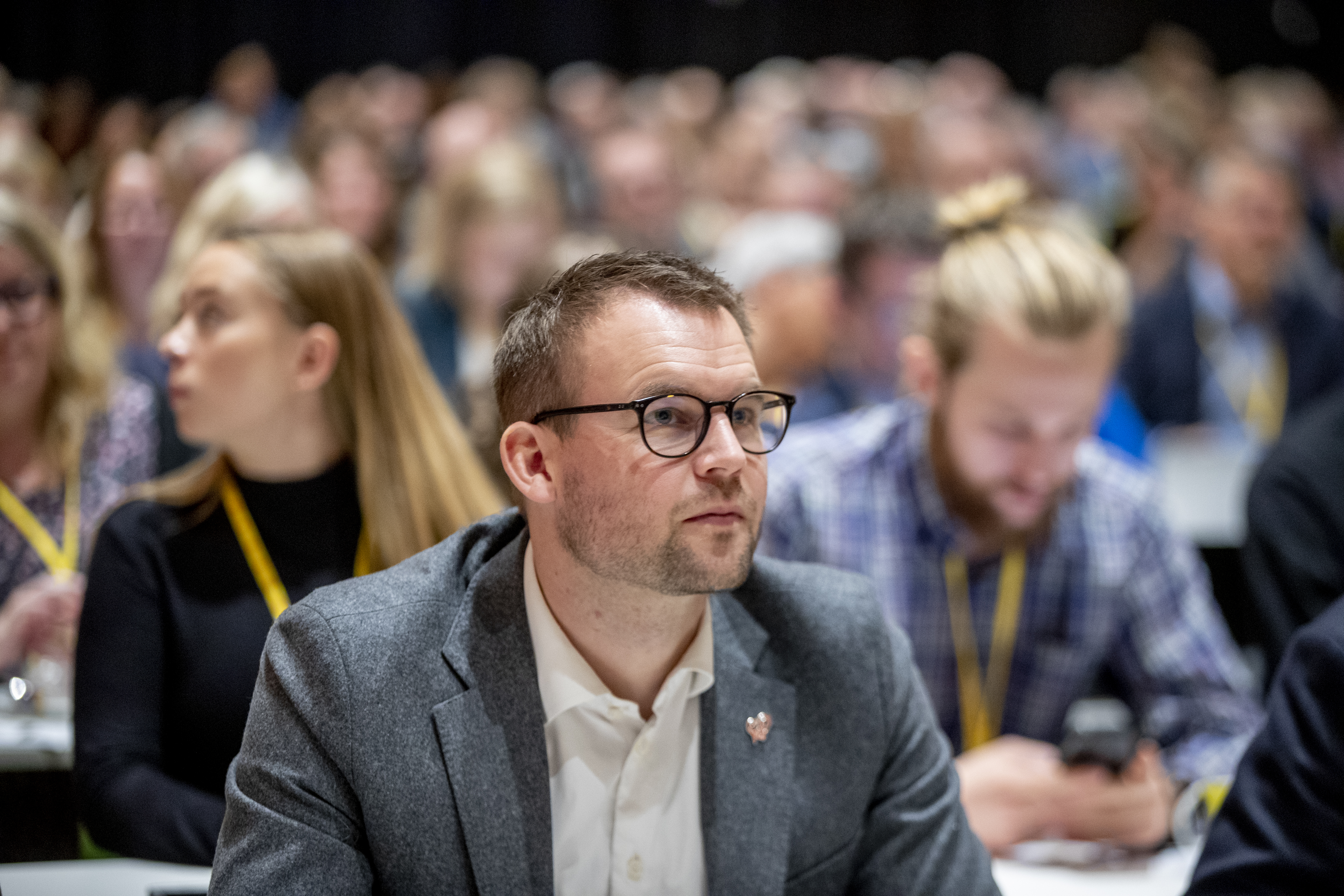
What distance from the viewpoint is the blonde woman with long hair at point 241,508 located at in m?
1.80

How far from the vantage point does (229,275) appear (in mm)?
1973

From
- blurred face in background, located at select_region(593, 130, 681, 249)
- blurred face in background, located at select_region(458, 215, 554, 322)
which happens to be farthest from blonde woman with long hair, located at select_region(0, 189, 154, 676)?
blurred face in background, located at select_region(593, 130, 681, 249)

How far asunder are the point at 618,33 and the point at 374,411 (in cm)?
1113

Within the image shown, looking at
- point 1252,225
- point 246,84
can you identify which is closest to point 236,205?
point 1252,225

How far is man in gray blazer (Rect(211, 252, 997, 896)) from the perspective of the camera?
53.6 inches

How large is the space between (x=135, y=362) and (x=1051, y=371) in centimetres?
272

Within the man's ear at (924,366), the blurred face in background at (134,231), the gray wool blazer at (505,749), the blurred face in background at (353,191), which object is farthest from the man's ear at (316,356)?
the blurred face in background at (353,191)

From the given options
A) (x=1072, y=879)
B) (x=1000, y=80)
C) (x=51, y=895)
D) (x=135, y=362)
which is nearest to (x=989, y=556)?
(x=1072, y=879)

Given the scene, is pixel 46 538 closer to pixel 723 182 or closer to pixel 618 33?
pixel 723 182

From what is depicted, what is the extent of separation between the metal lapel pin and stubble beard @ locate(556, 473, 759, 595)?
0.22m

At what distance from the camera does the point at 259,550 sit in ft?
6.30

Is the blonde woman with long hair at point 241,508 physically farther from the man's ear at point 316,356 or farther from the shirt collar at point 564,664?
the shirt collar at point 564,664

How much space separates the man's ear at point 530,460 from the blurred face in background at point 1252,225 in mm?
4849

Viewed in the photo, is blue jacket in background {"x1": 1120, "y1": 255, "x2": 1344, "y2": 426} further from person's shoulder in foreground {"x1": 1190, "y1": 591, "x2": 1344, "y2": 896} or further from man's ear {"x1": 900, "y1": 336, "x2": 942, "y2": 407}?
person's shoulder in foreground {"x1": 1190, "y1": 591, "x2": 1344, "y2": 896}
